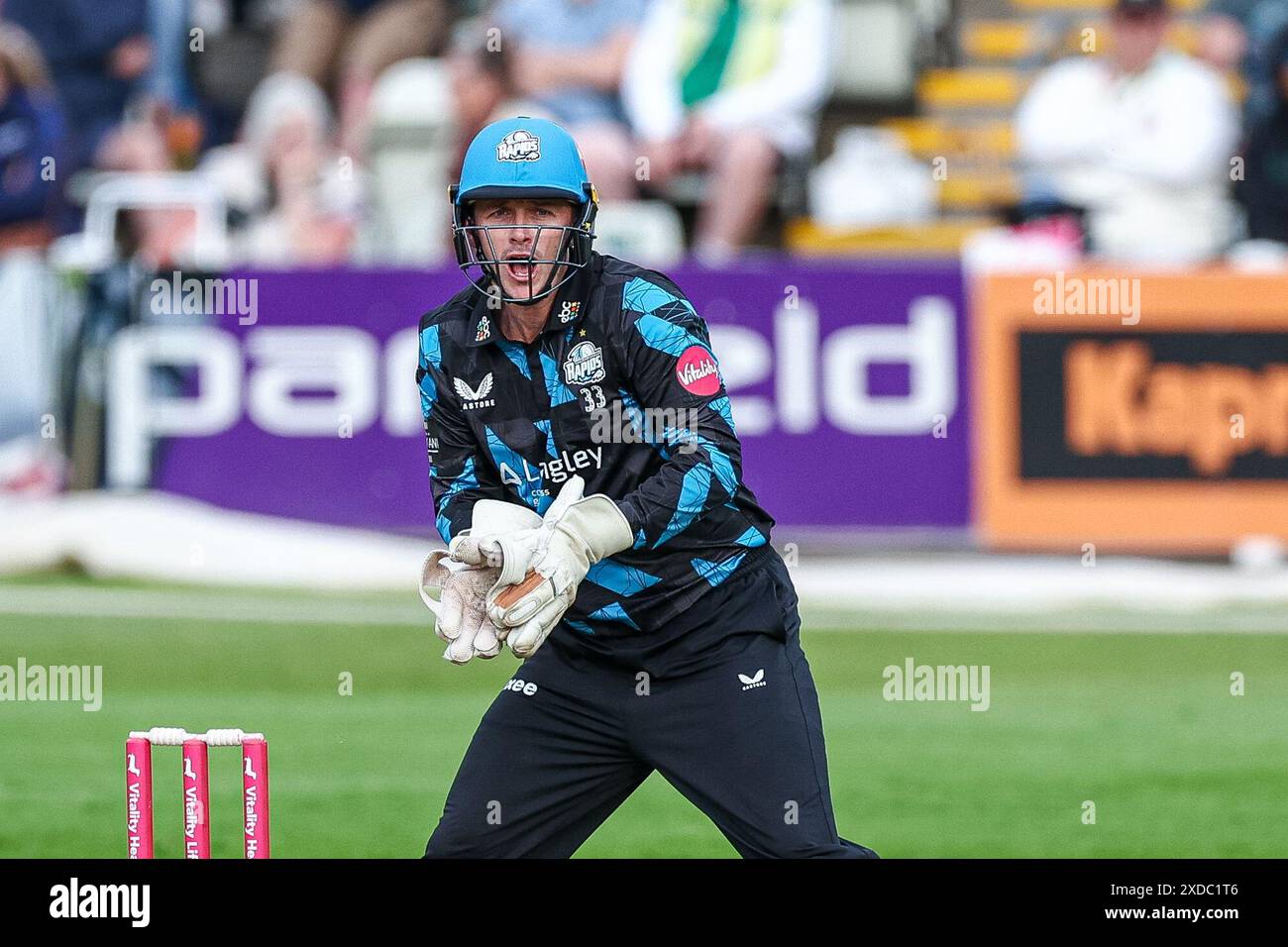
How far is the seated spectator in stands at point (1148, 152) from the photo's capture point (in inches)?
586

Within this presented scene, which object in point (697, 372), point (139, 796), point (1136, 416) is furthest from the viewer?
point (1136, 416)

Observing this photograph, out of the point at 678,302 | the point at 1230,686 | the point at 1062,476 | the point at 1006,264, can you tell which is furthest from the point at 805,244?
the point at 678,302

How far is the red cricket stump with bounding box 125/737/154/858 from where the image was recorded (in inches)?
217

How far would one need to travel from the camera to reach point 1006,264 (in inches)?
547

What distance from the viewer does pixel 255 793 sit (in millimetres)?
5500

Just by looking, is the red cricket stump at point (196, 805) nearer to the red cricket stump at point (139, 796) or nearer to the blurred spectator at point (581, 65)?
the red cricket stump at point (139, 796)

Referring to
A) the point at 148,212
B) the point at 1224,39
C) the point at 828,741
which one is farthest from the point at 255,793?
the point at 1224,39

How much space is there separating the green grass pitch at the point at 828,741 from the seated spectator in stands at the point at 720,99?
3888mm

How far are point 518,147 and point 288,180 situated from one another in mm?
10155

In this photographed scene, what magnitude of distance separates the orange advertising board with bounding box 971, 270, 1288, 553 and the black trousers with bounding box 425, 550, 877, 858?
7.71 m

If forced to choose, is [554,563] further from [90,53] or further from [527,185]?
[90,53]
